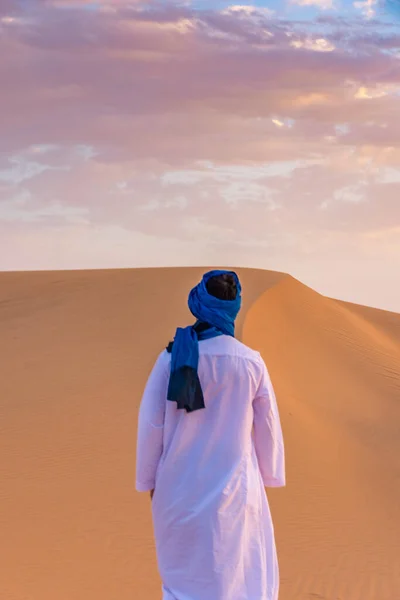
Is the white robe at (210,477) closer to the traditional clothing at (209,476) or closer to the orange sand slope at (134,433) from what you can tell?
the traditional clothing at (209,476)

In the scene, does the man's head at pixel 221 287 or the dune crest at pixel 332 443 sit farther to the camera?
the dune crest at pixel 332 443

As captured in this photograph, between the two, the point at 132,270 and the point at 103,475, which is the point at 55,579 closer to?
the point at 103,475

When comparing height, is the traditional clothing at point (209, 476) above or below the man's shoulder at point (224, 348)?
below

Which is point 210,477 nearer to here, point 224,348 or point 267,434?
point 267,434

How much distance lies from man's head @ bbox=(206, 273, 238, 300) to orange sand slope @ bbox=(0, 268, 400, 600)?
5244 mm

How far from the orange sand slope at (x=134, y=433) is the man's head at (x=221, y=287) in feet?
17.2

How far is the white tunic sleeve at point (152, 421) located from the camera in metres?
4.02

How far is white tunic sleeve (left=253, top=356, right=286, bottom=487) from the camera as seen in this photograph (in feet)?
13.6

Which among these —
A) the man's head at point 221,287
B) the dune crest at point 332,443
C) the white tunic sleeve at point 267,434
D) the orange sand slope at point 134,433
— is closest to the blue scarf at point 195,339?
the man's head at point 221,287

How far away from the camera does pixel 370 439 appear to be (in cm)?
1405

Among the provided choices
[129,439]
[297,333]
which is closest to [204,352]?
[129,439]

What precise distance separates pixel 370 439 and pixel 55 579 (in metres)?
6.72

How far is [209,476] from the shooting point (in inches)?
158

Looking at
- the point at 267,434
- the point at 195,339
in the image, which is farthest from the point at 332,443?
the point at 195,339
